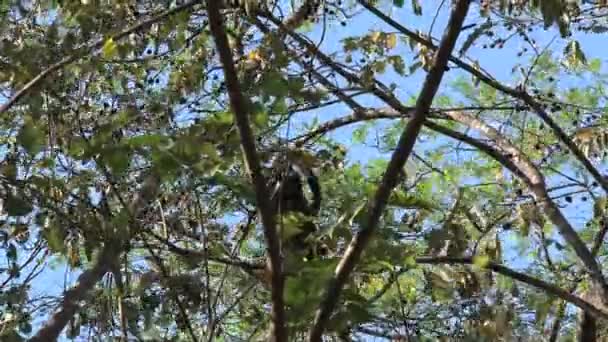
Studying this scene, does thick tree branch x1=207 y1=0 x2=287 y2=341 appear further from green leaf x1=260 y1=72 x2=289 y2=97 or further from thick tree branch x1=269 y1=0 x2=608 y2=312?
thick tree branch x1=269 y1=0 x2=608 y2=312

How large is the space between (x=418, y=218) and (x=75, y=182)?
1.71 m

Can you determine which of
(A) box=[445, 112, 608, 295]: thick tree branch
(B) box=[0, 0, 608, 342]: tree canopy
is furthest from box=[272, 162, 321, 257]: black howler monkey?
(A) box=[445, 112, 608, 295]: thick tree branch

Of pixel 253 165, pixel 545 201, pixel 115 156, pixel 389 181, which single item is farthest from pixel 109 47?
pixel 545 201

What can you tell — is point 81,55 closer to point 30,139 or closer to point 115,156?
point 30,139

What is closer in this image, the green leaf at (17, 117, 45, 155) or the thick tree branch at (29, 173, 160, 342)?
the green leaf at (17, 117, 45, 155)

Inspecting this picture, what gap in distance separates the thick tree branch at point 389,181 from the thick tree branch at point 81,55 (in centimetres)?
152

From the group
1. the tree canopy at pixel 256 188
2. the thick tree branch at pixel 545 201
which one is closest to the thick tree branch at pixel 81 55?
the tree canopy at pixel 256 188

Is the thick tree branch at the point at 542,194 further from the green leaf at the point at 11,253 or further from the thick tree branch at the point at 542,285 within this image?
the green leaf at the point at 11,253

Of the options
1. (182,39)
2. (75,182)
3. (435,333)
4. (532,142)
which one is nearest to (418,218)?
(435,333)

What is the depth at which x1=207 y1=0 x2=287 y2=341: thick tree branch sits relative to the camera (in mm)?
2668

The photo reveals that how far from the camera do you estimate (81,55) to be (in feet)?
13.0

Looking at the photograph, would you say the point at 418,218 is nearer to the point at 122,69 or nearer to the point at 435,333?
the point at 435,333

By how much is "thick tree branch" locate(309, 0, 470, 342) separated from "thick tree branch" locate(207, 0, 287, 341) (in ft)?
0.36

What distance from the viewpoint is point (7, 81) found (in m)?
4.17
